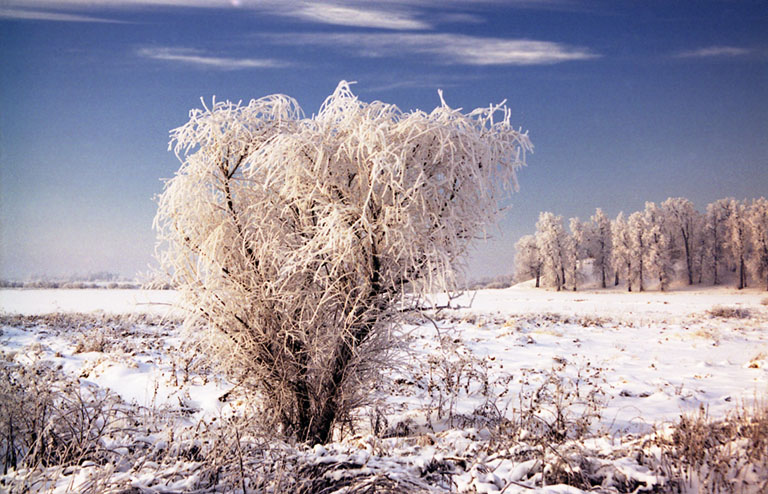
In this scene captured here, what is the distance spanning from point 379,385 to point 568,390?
12.0 ft

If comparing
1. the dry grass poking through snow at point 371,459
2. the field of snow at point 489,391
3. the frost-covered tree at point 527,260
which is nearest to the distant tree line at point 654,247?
the frost-covered tree at point 527,260

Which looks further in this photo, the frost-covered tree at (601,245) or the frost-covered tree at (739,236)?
the frost-covered tree at (601,245)

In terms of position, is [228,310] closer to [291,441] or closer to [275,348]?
[275,348]

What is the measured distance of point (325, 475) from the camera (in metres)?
2.84

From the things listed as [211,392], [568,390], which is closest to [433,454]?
[568,390]

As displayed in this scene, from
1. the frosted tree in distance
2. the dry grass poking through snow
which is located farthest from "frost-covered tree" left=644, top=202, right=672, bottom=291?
the dry grass poking through snow

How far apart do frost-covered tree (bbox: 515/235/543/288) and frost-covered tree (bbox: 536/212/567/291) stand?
5.64 feet

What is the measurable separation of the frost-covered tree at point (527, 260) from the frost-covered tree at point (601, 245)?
20.6ft

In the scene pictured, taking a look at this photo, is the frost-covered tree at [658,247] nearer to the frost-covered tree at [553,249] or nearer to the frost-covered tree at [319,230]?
the frost-covered tree at [553,249]

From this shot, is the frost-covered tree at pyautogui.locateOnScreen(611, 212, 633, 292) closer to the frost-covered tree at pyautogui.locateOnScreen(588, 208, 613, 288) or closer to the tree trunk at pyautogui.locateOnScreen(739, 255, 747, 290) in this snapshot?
the frost-covered tree at pyautogui.locateOnScreen(588, 208, 613, 288)

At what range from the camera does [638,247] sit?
42562 millimetres

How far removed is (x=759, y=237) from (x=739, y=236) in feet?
5.50

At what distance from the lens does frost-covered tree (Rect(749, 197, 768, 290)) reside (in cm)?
1257

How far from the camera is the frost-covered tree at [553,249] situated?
48.9 m
